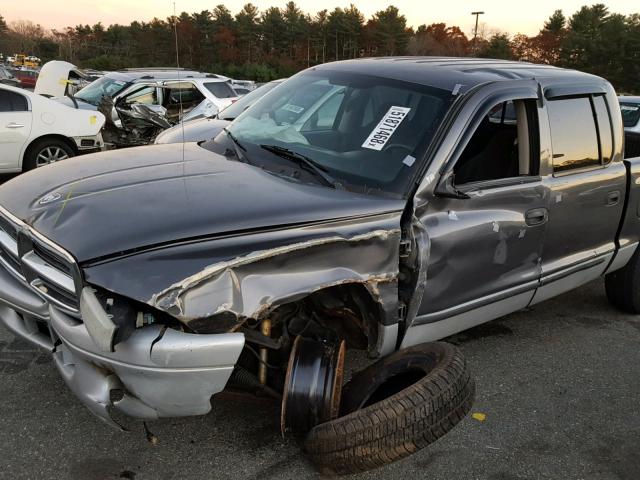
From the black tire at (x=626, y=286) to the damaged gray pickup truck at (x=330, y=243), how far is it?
0.66 m

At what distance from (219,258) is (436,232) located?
113 centimetres

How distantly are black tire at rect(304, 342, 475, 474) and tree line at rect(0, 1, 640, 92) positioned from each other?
23.0m

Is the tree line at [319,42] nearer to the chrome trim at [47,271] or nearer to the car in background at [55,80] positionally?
the car in background at [55,80]

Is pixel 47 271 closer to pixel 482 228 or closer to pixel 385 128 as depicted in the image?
pixel 385 128

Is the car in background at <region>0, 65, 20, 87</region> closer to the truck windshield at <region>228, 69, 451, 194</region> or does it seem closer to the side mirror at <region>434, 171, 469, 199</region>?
the truck windshield at <region>228, 69, 451, 194</region>

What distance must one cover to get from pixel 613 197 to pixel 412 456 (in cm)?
222

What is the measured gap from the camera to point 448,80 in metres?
3.12

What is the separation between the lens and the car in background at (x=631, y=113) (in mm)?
8812

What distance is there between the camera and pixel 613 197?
3.74m

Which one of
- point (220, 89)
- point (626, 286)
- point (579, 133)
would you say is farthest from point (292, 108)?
point (220, 89)

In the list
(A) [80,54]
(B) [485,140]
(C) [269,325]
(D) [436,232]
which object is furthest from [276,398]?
(A) [80,54]

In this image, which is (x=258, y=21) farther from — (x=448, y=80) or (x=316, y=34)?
Result: (x=448, y=80)

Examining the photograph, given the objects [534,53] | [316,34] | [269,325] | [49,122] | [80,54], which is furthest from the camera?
[316,34]

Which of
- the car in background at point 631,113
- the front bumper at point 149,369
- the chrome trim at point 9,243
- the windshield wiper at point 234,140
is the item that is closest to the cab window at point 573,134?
the windshield wiper at point 234,140
